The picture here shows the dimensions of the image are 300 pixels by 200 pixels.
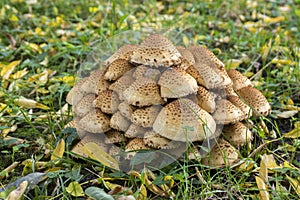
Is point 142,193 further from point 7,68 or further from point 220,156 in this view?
point 7,68

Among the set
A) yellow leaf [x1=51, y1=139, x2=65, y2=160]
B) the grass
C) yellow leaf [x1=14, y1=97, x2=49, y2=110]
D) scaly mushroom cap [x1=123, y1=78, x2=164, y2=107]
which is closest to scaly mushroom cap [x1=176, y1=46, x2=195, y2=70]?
scaly mushroom cap [x1=123, y1=78, x2=164, y2=107]

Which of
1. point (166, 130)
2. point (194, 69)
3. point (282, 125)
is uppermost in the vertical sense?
point (194, 69)

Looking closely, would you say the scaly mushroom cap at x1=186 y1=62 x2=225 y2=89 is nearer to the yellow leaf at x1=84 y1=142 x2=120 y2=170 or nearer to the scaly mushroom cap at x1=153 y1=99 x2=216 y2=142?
the scaly mushroom cap at x1=153 y1=99 x2=216 y2=142

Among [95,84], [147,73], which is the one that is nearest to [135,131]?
[147,73]

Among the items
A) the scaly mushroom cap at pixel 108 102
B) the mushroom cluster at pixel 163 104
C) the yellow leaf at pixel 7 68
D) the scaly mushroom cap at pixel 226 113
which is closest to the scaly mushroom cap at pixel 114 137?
the mushroom cluster at pixel 163 104

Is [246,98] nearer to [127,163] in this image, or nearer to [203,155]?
[203,155]

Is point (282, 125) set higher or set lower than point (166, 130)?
lower

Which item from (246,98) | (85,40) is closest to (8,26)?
(85,40)
